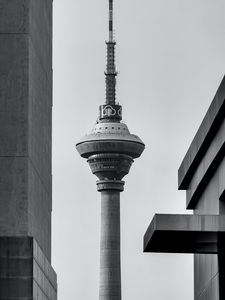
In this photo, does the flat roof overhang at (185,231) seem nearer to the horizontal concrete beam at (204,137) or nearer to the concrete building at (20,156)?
the horizontal concrete beam at (204,137)

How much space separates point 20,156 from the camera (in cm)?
5338

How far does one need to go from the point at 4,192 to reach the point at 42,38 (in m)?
11.3

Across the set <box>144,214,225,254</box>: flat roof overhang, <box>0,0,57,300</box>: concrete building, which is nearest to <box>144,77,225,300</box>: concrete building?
<box>144,214,225,254</box>: flat roof overhang

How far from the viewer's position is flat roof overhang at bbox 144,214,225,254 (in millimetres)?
43531

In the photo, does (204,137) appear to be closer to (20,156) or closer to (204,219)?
(20,156)

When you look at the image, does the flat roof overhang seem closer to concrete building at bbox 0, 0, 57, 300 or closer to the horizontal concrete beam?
the horizontal concrete beam

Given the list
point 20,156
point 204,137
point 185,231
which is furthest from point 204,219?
point 20,156

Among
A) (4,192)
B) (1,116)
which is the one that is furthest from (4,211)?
(1,116)

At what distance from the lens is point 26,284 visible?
169 feet

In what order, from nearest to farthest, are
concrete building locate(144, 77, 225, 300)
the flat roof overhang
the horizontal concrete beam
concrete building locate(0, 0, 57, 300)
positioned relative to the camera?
the flat roof overhang
concrete building locate(144, 77, 225, 300)
the horizontal concrete beam
concrete building locate(0, 0, 57, 300)

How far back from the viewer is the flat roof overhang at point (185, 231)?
4353cm

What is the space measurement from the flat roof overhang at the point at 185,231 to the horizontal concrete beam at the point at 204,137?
447cm

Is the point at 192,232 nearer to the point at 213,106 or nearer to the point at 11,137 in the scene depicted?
the point at 213,106

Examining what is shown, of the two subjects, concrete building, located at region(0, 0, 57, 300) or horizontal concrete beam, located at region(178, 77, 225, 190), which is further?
concrete building, located at region(0, 0, 57, 300)
